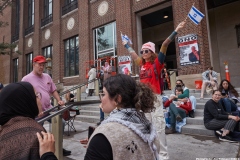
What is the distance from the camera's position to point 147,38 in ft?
50.6

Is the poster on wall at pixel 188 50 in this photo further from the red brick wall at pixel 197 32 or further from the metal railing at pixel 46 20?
the metal railing at pixel 46 20

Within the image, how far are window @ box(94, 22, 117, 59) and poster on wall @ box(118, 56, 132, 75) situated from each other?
1.11 metres

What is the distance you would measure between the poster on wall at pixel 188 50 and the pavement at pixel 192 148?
16.7 ft

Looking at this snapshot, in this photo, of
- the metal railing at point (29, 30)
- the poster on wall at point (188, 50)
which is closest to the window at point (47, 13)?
the metal railing at point (29, 30)

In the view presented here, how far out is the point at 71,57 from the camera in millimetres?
14883

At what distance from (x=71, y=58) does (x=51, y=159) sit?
47.0 feet

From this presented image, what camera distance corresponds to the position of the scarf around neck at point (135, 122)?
1.18 metres

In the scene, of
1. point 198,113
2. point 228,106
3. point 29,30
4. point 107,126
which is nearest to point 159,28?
point 198,113

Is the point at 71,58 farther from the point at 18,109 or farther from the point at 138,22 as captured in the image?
the point at 18,109

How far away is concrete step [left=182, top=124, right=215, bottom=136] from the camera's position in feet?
15.3

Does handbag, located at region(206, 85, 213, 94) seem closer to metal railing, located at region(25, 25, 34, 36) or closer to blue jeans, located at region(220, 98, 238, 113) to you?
blue jeans, located at region(220, 98, 238, 113)

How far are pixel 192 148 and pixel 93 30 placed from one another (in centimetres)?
1132

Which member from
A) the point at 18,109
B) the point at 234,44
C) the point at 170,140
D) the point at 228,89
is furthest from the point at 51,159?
the point at 234,44

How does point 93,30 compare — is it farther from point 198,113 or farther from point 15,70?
point 15,70
